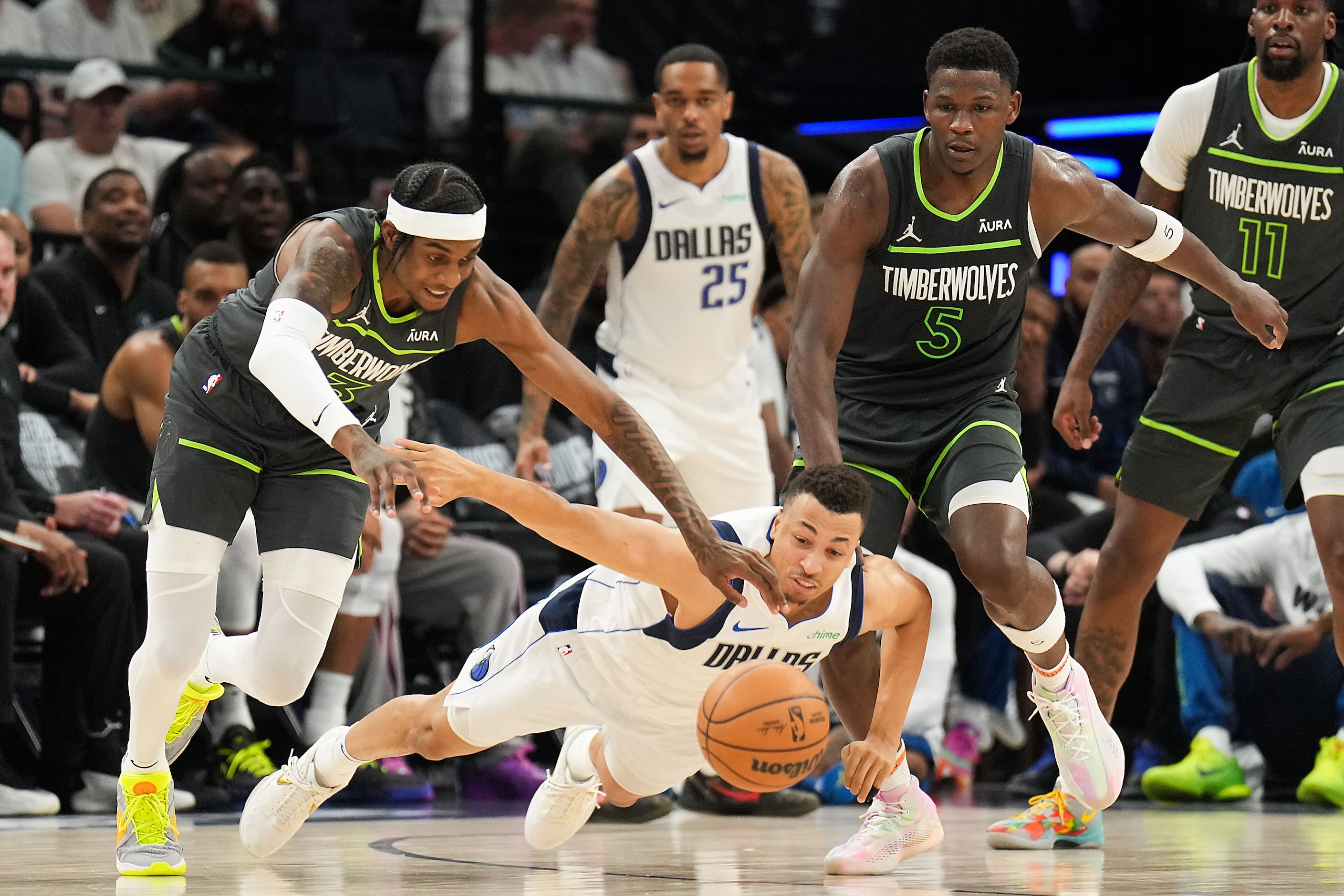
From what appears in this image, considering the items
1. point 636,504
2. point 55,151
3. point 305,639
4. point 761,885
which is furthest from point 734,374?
point 55,151

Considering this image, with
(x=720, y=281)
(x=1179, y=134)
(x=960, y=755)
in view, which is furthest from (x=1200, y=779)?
(x=1179, y=134)

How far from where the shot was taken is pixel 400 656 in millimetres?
7969

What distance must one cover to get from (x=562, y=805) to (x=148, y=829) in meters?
1.18

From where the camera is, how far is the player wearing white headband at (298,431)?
470 cm

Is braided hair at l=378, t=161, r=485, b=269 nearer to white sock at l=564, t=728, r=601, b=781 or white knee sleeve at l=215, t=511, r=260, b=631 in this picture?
white sock at l=564, t=728, r=601, b=781

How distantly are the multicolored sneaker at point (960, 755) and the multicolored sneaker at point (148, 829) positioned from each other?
4283 mm

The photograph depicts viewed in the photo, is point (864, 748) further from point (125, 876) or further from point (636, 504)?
→ point (636, 504)

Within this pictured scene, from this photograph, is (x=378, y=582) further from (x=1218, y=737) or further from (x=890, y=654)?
(x=1218, y=737)

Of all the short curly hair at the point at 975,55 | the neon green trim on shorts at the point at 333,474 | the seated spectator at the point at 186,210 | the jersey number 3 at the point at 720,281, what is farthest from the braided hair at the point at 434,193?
the seated spectator at the point at 186,210

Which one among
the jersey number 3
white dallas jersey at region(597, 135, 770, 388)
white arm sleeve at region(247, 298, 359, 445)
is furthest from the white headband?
the jersey number 3

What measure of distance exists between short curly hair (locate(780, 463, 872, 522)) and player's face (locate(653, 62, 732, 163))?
274 cm

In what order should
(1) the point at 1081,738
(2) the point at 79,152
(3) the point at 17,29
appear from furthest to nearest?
(3) the point at 17,29, (2) the point at 79,152, (1) the point at 1081,738

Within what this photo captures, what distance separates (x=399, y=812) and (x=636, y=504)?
1.56 metres

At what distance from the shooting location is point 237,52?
33.8 feet
